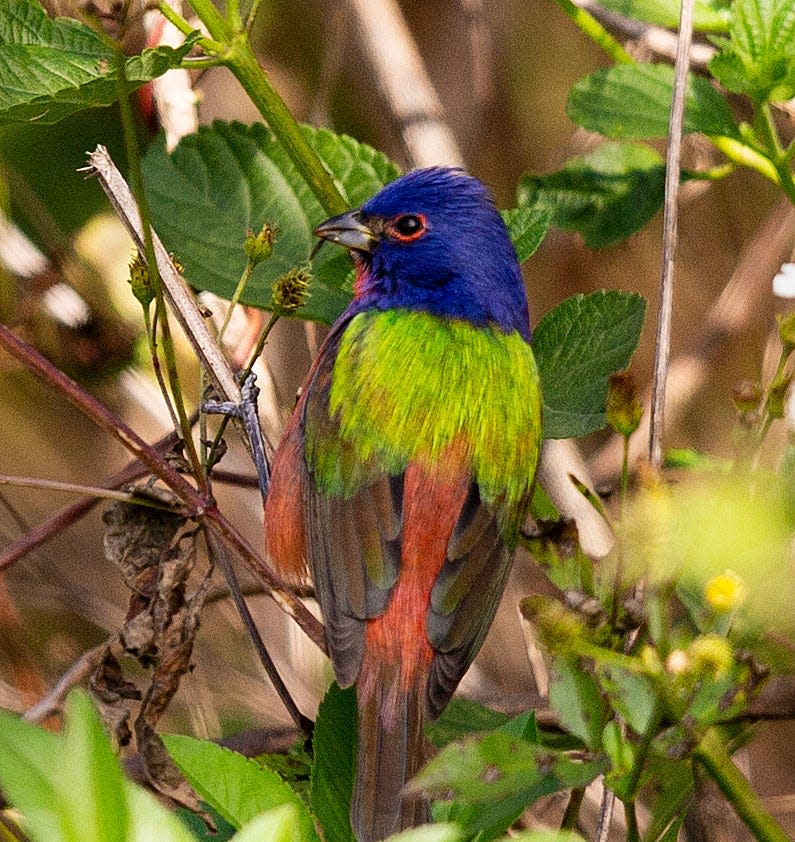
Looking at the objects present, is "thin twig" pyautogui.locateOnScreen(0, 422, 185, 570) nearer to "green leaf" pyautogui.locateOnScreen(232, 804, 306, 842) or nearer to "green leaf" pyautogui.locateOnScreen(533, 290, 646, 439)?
"green leaf" pyautogui.locateOnScreen(533, 290, 646, 439)

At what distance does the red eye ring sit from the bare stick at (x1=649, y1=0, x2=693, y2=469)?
87 centimetres

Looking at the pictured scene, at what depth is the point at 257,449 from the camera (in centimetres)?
295

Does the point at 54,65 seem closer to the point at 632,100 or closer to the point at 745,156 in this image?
the point at 632,100

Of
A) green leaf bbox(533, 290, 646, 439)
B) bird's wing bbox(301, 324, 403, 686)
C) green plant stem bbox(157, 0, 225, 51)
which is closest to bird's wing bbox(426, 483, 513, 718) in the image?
bird's wing bbox(301, 324, 403, 686)

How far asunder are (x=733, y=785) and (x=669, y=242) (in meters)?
0.98

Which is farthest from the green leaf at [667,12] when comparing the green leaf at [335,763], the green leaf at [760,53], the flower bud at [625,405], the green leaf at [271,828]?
the green leaf at [271,828]

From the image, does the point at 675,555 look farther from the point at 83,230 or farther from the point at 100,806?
the point at 83,230

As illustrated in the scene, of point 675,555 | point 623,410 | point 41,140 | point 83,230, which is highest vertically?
point 41,140

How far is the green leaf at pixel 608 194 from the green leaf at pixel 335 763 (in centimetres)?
136

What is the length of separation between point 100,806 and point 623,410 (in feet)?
3.23

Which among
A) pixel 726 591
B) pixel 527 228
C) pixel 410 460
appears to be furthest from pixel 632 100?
pixel 726 591

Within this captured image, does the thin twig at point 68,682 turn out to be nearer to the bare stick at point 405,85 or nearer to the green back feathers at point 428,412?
the green back feathers at point 428,412

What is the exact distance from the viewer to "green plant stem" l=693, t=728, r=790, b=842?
1770 mm

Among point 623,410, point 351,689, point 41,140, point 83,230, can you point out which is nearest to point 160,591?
point 351,689
